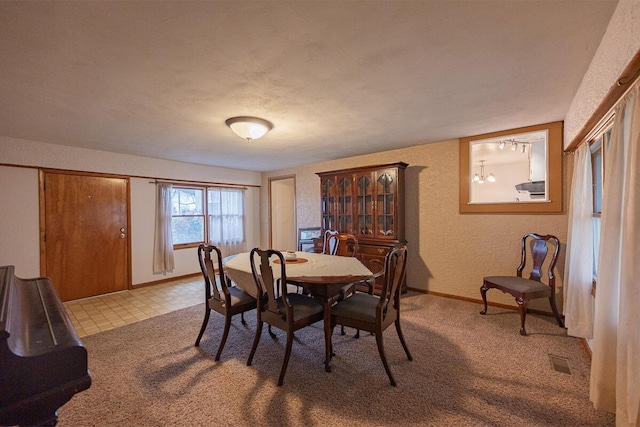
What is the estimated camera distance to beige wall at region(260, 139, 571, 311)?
10.8ft

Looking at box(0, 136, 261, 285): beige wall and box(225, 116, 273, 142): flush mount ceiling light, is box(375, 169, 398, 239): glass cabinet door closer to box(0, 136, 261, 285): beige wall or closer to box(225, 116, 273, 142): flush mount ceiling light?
box(225, 116, 273, 142): flush mount ceiling light

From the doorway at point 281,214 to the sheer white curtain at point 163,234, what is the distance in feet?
6.92

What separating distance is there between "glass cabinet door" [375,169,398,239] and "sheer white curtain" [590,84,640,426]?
243cm

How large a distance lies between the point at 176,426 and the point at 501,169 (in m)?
7.02

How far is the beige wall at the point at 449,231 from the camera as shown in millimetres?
3283

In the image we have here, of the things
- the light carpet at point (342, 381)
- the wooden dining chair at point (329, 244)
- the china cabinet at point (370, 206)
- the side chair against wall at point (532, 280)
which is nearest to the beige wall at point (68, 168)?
the light carpet at point (342, 381)

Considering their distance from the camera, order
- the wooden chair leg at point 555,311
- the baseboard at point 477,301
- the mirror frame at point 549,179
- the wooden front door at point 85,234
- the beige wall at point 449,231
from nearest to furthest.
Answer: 1. the wooden chair leg at point 555,311
2. the mirror frame at point 549,179
3. the baseboard at point 477,301
4. the beige wall at point 449,231
5. the wooden front door at point 85,234

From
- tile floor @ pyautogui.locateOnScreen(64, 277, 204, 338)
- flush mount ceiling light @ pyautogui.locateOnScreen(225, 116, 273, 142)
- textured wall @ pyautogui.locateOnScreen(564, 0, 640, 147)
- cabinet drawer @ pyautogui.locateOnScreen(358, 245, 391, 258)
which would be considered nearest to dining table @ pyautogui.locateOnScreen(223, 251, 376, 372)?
cabinet drawer @ pyautogui.locateOnScreen(358, 245, 391, 258)

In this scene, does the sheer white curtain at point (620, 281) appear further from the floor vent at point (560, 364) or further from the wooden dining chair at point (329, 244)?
the wooden dining chair at point (329, 244)

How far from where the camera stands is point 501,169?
6.04m

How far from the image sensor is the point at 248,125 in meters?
2.69

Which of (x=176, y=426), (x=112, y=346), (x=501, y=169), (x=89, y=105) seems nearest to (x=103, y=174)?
(x=89, y=105)

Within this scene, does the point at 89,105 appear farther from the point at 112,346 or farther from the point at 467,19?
the point at 467,19

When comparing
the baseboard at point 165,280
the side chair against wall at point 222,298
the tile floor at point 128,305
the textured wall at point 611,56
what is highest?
the textured wall at point 611,56
